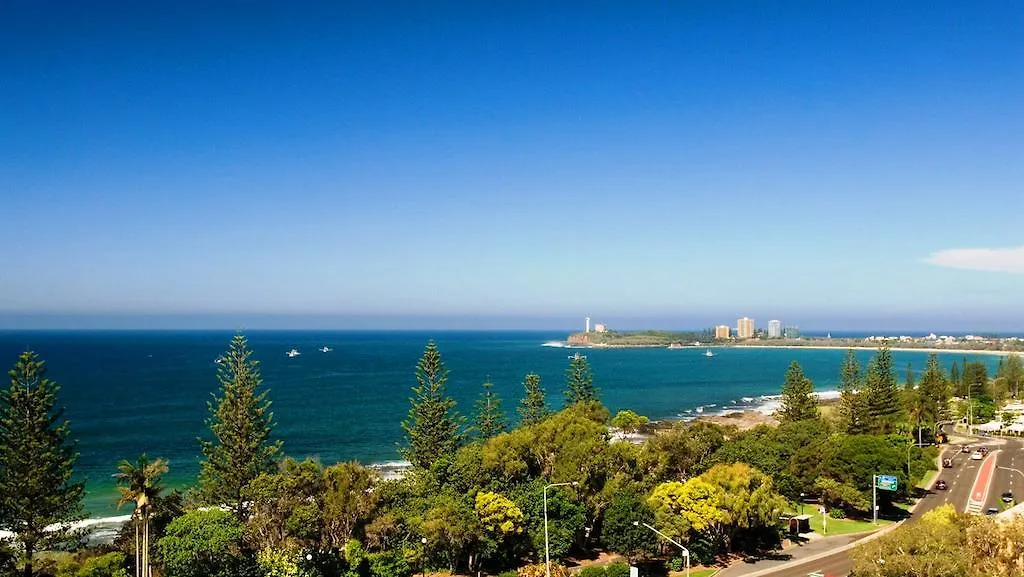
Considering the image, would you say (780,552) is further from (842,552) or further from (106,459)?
(106,459)

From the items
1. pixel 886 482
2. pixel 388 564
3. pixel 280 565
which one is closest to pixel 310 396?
pixel 388 564

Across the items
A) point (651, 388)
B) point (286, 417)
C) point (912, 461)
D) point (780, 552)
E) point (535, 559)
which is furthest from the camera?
point (651, 388)

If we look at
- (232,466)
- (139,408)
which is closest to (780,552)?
(232,466)

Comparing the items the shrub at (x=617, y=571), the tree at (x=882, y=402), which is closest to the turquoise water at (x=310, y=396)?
the tree at (x=882, y=402)

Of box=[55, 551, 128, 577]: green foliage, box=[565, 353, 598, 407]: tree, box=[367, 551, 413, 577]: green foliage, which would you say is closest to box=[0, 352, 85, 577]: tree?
box=[55, 551, 128, 577]: green foliage

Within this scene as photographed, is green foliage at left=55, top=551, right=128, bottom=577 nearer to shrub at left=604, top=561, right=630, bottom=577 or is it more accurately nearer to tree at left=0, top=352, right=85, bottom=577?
tree at left=0, top=352, right=85, bottom=577
